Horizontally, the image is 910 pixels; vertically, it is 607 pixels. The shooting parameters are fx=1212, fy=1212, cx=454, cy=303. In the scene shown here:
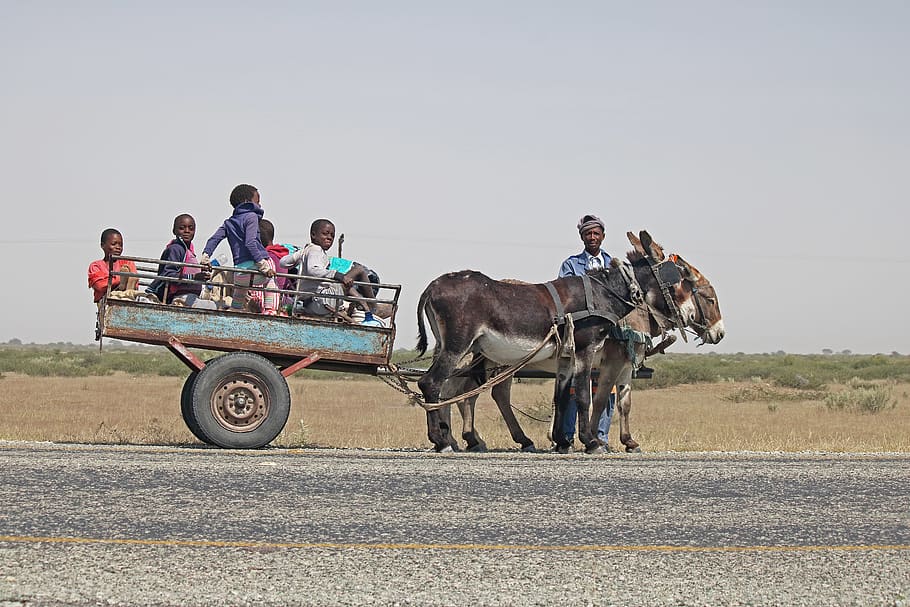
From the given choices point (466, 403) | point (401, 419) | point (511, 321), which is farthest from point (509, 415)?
point (401, 419)

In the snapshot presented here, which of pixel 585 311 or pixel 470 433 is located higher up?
pixel 585 311

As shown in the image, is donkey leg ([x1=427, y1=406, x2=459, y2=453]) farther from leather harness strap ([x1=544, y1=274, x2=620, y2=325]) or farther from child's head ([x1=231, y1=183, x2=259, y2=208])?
child's head ([x1=231, y1=183, x2=259, y2=208])

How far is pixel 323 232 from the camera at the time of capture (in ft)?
40.7

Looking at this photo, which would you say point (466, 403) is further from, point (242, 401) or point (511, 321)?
point (242, 401)

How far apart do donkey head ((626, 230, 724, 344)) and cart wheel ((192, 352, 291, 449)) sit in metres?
4.23

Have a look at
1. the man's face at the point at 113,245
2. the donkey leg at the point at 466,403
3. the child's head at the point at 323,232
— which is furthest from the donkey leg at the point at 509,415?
the man's face at the point at 113,245

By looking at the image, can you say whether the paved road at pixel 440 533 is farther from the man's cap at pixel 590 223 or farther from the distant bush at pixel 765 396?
the distant bush at pixel 765 396

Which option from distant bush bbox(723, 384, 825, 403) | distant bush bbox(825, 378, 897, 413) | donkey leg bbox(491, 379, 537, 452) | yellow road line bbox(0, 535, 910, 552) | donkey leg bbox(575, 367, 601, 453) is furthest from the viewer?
distant bush bbox(723, 384, 825, 403)

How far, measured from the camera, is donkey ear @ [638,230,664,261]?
13.2 meters

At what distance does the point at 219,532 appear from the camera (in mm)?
6797

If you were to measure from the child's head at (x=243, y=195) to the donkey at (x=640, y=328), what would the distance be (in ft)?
9.47

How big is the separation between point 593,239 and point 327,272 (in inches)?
135

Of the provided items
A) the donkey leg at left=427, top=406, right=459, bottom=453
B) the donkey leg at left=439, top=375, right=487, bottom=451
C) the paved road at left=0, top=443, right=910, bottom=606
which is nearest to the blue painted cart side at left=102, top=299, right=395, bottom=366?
the donkey leg at left=427, top=406, right=459, bottom=453

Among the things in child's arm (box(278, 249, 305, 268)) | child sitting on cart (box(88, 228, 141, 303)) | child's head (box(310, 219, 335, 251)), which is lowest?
child sitting on cart (box(88, 228, 141, 303))
